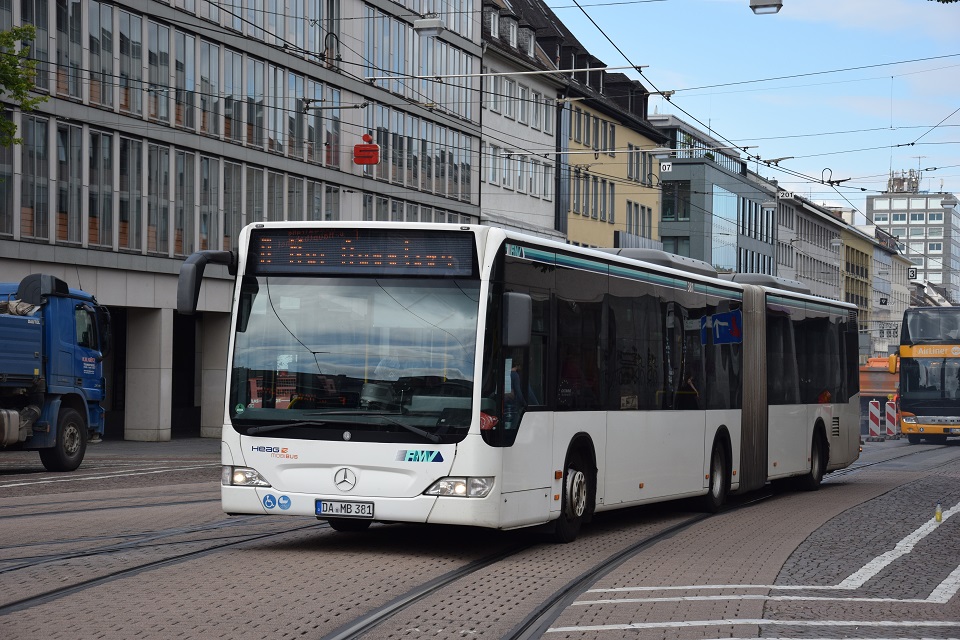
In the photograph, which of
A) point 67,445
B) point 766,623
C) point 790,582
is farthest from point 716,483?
point 67,445

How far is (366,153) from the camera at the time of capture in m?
46.2

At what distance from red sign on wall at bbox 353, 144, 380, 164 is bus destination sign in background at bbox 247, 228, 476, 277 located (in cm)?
3306

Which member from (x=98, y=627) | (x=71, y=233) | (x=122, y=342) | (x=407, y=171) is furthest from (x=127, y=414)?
(x=98, y=627)

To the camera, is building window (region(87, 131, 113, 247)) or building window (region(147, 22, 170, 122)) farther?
building window (region(147, 22, 170, 122))

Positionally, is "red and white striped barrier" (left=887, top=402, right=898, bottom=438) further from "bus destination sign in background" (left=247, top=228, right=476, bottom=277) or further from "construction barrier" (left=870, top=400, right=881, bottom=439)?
"bus destination sign in background" (left=247, top=228, right=476, bottom=277)

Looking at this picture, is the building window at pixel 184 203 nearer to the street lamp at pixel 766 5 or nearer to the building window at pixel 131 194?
the building window at pixel 131 194

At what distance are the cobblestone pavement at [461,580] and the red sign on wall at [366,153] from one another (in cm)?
2768

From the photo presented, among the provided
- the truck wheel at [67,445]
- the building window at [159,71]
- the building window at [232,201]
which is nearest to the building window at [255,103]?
the building window at [232,201]

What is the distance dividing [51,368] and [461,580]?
1471 cm

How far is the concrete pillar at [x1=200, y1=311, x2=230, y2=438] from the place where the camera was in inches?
1708

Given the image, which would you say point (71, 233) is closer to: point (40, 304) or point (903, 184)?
point (40, 304)

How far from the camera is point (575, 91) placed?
69375 mm

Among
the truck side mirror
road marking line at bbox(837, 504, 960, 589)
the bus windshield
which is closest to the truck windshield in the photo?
road marking line at bbox(837, 504, 960, 589)

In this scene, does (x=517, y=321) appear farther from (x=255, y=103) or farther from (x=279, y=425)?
(x=255, y=103)
